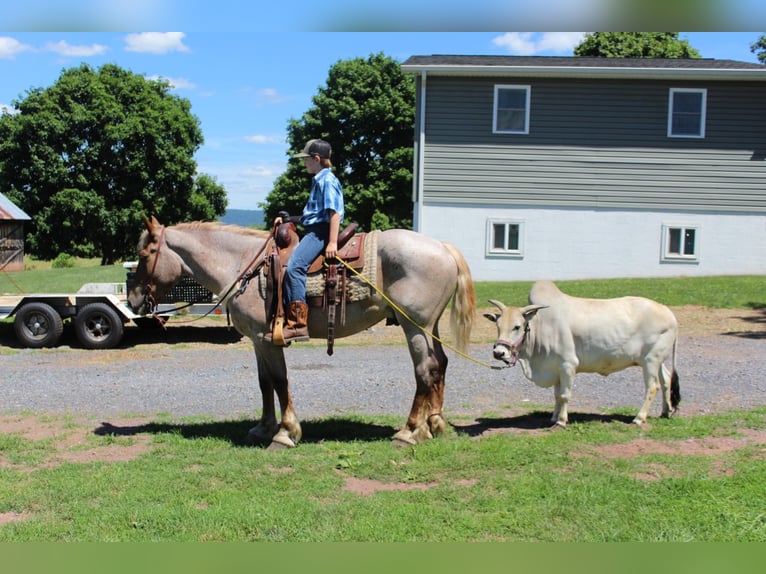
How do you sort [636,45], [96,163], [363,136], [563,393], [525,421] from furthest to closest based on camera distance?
1. [363,136]
2. [96,163]
3. [636,45]
4. [525,421]
5. [563,393]

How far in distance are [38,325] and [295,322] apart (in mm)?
8902

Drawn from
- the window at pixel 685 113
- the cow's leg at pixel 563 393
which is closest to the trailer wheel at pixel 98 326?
the cow's leg at pixel 563 393

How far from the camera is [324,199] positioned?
666 centimetres

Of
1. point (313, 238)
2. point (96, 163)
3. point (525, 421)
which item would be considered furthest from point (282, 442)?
point (96, 163)

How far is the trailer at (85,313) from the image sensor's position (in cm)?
1333

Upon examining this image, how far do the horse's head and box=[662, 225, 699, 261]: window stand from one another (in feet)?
58.4

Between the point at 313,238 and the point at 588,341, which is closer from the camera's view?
the point at 313,238

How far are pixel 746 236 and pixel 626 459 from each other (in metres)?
18.2

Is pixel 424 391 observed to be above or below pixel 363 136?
below

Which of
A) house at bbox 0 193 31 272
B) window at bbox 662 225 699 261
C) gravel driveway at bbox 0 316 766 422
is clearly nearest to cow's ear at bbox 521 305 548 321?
gravel driveway at bbox 0 316 766 422

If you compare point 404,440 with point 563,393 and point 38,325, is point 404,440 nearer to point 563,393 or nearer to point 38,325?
point 563,393

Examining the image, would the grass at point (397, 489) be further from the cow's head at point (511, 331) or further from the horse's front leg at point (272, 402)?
the cow's head at point (511, 331)

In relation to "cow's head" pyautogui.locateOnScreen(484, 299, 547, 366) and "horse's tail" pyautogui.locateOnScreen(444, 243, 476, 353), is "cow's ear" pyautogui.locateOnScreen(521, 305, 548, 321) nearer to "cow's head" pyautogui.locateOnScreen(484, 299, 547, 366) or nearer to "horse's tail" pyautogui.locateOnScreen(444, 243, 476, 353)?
"cow's head" pyautogui.locateOnScreen(484, 299, 547, 366)

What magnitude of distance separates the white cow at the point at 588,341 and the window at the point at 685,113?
53.9 ft
